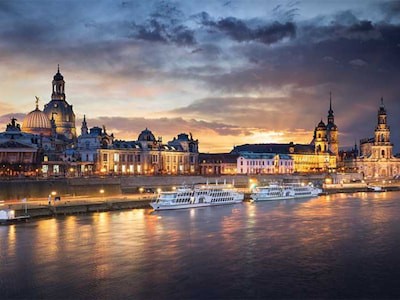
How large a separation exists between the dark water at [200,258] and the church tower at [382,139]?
346 ft

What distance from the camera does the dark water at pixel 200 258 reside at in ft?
96.7

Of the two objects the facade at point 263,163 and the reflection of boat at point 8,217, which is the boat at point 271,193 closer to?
the facade at point 263,163

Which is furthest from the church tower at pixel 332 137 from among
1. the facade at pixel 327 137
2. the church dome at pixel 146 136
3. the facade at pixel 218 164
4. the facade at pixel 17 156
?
the facade at pixel 17 156

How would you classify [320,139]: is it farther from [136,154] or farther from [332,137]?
[136,154]

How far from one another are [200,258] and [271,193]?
177 ft

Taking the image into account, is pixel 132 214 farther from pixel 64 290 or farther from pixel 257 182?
pixel 257 182

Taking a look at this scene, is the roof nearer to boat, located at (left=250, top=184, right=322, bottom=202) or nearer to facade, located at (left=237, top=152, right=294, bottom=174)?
facade, located at (left=237, top=152, right=294, bottom=174)

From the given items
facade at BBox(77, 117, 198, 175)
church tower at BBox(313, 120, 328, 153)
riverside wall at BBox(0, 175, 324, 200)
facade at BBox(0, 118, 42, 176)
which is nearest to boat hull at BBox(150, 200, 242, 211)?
riverside wall at BBox(0, 175, 324, 200)

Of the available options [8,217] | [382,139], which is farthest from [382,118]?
[8,217]

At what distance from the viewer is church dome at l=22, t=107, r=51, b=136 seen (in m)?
109

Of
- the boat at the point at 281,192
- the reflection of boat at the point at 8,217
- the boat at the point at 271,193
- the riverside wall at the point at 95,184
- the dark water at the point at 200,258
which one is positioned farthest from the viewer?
the boat at the point at 281,192

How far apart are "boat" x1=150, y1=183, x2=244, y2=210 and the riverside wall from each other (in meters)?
11.7

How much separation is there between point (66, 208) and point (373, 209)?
1453 inches

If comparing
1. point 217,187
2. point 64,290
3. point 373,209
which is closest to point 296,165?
point 217,187
